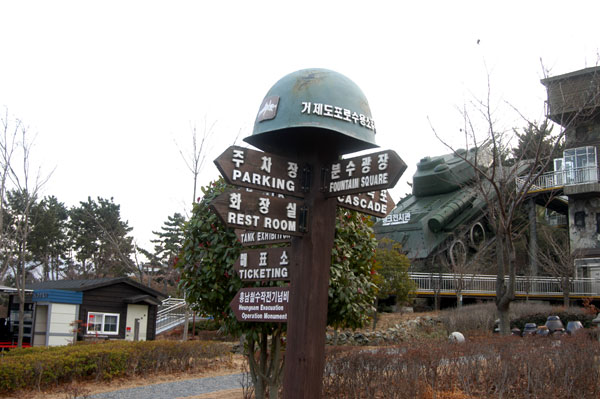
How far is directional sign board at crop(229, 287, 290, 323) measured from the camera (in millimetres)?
5508

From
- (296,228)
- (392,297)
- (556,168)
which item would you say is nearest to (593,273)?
(556,168)

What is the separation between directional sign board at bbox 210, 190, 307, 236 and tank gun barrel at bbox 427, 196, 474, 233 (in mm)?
24452

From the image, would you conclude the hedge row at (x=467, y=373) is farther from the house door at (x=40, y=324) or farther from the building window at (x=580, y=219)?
the building window at (x=580, y=219)

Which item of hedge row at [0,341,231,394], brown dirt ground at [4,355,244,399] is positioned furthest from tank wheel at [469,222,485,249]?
hedge row at [0,341,231,394]

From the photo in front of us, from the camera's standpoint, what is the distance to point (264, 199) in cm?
511

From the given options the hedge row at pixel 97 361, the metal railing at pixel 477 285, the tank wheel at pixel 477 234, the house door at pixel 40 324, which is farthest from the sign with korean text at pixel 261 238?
the tank wheel at pixel 477 234

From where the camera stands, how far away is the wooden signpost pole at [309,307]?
16.6ft

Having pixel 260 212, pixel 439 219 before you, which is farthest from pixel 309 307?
pixel 439 219

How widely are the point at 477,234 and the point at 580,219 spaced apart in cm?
569

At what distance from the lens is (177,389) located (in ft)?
39.3

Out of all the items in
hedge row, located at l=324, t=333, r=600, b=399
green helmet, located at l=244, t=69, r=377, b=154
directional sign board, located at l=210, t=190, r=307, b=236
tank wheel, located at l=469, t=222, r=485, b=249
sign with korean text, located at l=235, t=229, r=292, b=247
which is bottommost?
hedge row, located at l=324, t=333, r=600, b=399

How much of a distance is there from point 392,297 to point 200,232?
22.0 m

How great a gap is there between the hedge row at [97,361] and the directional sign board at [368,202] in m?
8.77

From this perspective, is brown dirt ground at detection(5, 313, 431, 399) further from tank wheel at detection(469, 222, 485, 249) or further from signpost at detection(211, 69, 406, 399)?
tank wheel at detection(469, 222, 485, 249)
